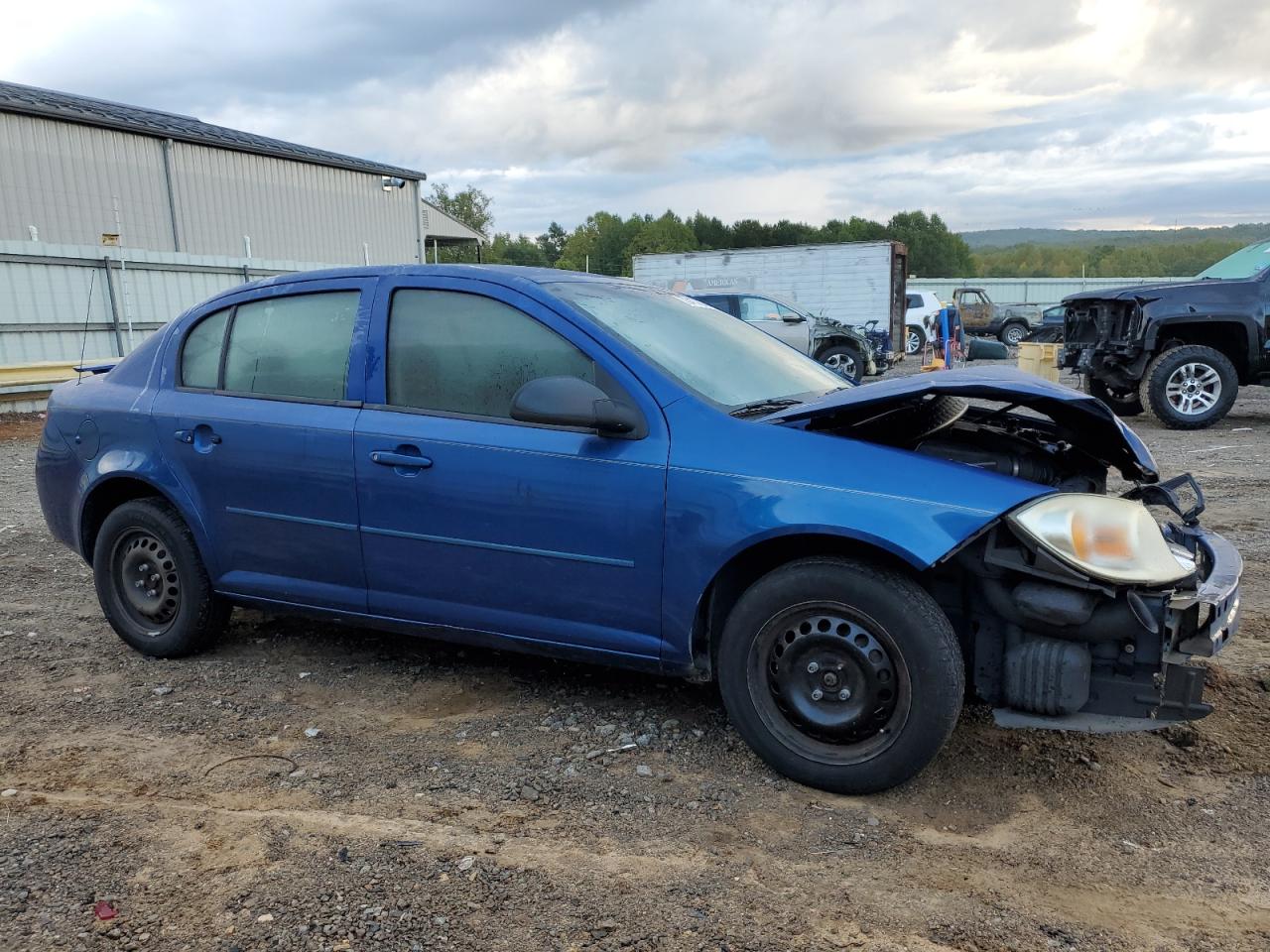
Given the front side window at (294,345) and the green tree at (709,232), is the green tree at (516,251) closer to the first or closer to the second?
the green tree at (709,232)

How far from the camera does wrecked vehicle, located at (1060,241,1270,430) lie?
10.6 m

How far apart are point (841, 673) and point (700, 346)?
1375 mm

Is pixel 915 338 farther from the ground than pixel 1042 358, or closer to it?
closer to it

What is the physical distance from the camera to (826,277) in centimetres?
2336

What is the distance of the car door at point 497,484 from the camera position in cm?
A: 316

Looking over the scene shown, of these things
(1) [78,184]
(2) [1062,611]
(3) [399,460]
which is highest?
(1) [78,184]

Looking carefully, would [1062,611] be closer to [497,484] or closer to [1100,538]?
[1100,538]

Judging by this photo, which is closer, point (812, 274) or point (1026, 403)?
point (1026, 403)

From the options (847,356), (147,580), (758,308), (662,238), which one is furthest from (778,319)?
(662,238)

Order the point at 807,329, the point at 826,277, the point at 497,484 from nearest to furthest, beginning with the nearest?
the point at 497,484, the point at 807,329, the point at 826,277

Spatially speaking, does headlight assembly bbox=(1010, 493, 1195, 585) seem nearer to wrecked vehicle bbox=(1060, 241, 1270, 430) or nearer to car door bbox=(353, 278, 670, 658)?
car door bbox=(353, 278, 670, 658)

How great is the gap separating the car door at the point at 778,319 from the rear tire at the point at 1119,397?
19.3 ft

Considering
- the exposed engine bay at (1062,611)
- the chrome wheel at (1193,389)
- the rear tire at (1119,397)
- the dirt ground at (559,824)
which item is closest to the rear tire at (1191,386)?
the chrome wheel at (1193,389)

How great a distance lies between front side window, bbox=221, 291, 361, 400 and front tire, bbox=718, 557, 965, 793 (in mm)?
1891
